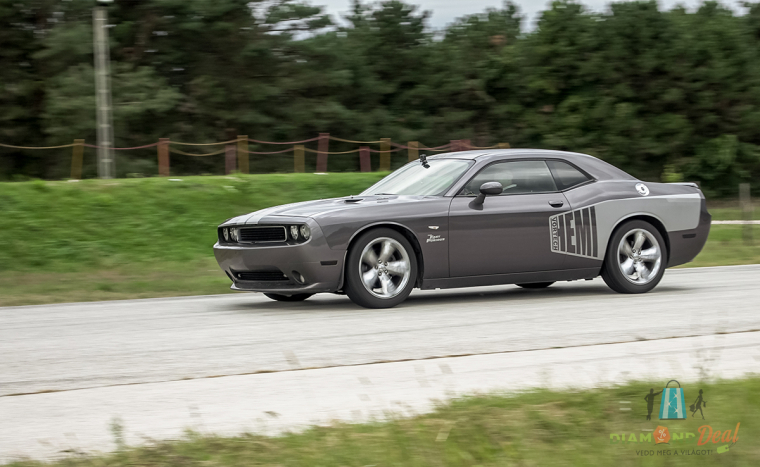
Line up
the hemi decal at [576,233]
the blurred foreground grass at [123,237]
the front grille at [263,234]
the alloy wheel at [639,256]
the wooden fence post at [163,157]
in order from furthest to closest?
the wooden fence post at [163,157] < the blurred foreground grass at [123,237] < the alloy wheel at [639,256] < the hemi decal at [576,233] < the front grille at [263,234]

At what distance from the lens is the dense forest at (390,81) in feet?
118

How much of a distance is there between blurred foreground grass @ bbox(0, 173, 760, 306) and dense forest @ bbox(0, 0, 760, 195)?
44.9 ft

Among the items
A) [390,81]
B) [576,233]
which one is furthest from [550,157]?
[390,81]

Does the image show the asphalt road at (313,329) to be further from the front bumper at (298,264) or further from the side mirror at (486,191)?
the side mirror at (486,191)

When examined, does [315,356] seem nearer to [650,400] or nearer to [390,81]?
[650,400]

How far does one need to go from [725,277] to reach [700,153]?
34796 mm

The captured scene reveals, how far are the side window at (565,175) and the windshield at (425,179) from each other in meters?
0.93

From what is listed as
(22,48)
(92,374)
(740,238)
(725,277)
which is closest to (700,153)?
(740,238)

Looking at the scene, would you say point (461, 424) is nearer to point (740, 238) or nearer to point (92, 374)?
point (92, 374)

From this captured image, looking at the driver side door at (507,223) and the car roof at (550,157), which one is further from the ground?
the car roof at (550,157)

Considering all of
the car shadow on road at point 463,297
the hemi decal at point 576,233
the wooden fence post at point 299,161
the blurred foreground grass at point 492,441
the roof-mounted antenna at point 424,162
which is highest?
the wooden fence post at point 299,161

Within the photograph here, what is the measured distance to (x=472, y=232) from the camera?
934 centimetres

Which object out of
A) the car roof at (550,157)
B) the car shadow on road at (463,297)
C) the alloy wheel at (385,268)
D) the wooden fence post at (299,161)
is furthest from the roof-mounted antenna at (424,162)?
the wooden fence post at (299,161)

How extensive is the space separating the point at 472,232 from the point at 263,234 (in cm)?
195
